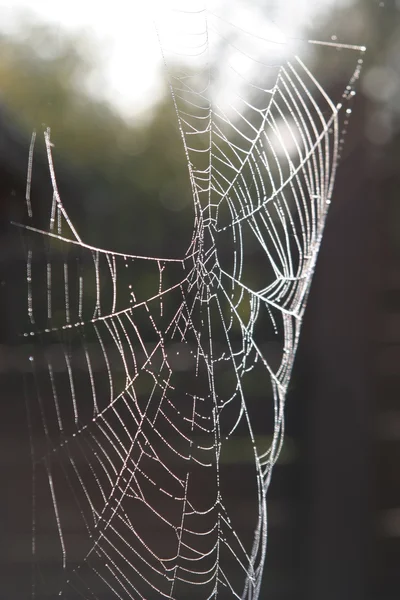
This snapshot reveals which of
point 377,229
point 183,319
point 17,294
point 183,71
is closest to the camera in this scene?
point 183,71

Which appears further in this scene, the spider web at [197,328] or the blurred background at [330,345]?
the blurred background at [330,345]

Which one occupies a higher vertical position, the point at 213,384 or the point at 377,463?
the point at 213,384

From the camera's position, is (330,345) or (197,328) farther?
(330,345)

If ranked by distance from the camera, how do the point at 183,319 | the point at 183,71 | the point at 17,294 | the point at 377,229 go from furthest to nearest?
the point at 377,229, the point at 17,294, the point at 183,319, the point at 183,71

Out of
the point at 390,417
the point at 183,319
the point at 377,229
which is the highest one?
the point at 377,229

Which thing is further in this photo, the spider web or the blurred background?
the blurred background

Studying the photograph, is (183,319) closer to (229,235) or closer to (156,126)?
(229,235)

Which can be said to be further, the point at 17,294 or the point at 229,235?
the point at 17,294

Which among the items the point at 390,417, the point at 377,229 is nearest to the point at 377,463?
the point at 390,417
